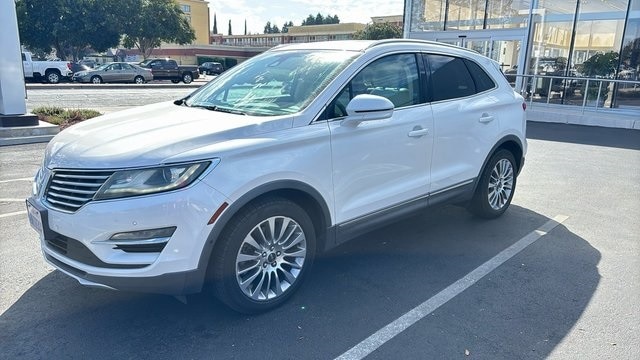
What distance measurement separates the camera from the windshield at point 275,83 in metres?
3.46

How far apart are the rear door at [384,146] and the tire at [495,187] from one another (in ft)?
3.57

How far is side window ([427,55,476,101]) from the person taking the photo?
14.1 feet

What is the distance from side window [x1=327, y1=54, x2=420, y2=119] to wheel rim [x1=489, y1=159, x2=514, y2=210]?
156 centimetres

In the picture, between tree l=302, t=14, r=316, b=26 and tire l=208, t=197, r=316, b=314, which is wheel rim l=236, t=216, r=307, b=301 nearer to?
tire l=208, t=197, r=316, b=314

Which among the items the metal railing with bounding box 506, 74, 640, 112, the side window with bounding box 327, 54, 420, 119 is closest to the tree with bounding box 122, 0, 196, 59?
the metal railing with bounding box 506, 74, 640, 112

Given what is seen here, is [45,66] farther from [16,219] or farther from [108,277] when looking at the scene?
[108,277]

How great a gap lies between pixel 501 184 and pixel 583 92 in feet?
39.2

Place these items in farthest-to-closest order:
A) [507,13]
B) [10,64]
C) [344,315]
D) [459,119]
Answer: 1. [507,13]
2. [10,64]
3. [459,119]
4. [344,315]

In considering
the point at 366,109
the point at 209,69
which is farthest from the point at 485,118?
the point at 209,69

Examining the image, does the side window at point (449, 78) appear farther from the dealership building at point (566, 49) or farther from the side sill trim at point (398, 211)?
the dealership building at point (566, 49)

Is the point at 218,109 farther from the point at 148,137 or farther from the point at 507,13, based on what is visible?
the point at 507,13

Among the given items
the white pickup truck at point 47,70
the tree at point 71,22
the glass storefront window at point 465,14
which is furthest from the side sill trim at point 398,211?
the tree at point 71,22

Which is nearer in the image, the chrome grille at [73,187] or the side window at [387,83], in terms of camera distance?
the chrome grille at [73,187]

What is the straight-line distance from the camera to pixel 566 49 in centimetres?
1658
